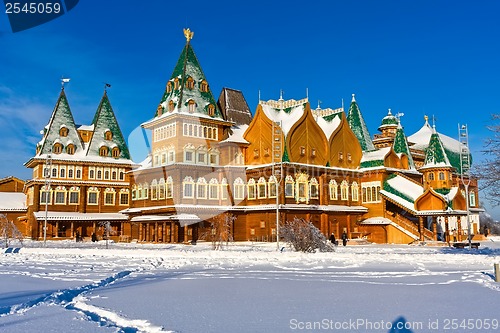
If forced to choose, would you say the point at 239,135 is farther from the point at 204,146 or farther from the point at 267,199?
the point at 267,199

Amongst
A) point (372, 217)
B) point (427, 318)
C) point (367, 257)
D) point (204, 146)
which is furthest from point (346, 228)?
point (427, 318)

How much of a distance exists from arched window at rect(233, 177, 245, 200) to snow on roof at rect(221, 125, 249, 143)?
3.10 metres

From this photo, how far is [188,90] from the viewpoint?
1625 inches

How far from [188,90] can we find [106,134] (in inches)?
643

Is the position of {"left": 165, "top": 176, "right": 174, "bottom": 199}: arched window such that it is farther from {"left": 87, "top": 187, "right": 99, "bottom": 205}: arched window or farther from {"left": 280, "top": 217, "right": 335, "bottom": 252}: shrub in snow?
{"left": 280, "top": 217, "right": 335, "bottom": 252}: shrub in snow

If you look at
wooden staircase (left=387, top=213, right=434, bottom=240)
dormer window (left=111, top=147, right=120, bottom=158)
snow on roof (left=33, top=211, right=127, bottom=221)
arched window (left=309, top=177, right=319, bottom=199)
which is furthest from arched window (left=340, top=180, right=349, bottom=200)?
dormer window (left=111, top=147, right=120, bottom=158)

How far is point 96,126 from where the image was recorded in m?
53.7

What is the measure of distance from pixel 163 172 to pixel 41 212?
51.2 ft

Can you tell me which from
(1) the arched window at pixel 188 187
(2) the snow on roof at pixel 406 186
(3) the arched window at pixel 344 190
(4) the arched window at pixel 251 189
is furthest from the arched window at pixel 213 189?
(2) the snow on roof at pixel 406 186

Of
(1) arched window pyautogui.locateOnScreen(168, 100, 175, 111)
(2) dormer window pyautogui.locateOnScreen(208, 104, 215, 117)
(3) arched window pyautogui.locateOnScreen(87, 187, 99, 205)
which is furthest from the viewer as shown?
(3) arched window pyautogui.locateOnScreen(87, 187, 99, 205)

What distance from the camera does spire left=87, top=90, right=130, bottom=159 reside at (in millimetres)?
52844

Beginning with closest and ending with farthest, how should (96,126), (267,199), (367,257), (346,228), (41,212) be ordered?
(367,257)
(267,199)
(346,228)
(41,212)
(96,126)

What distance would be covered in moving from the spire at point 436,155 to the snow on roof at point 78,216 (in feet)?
98.2

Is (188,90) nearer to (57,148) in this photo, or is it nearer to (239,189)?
(239,189)
